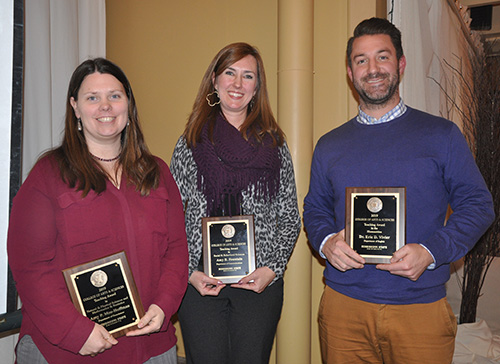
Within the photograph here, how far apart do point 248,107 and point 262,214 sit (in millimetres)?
634

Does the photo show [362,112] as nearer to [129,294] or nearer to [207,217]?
[207,217]

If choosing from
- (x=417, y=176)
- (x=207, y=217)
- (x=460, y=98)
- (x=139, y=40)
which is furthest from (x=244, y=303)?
(x=460, y=98)

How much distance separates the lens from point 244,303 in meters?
2.18

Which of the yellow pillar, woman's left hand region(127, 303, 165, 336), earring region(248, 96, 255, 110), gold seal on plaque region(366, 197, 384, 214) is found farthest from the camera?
the yellow pillar

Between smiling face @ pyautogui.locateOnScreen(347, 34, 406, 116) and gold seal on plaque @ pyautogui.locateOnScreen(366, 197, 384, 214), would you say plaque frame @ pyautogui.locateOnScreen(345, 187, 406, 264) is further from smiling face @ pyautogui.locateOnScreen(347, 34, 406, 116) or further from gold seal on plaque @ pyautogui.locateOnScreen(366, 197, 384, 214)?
smiling face @ pyautogui.locateOnScreen(347, 34, 406, 116)

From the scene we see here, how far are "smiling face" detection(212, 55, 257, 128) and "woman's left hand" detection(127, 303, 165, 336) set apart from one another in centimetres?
110

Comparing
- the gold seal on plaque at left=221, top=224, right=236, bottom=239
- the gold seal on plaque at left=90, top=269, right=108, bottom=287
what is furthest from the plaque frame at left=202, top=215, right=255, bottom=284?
the gold seal on plaque at left=90, top=269, right=108, bottom=287

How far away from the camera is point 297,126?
122 inches

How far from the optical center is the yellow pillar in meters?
3.09

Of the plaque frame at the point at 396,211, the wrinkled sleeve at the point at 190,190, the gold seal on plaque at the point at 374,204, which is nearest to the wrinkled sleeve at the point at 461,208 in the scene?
the plaque frame at the point at 396,211

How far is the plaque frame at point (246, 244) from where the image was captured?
2.13 metres

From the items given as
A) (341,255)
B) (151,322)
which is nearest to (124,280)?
(151,322)

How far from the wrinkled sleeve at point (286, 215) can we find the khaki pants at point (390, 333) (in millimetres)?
367

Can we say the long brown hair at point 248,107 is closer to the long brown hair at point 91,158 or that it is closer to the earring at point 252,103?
the earring at point 252,103
